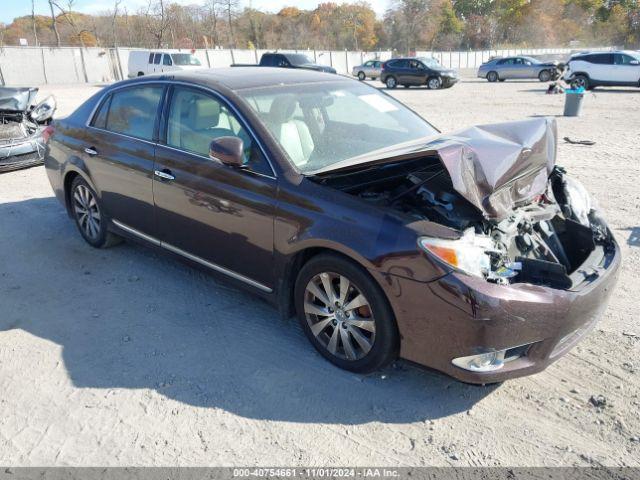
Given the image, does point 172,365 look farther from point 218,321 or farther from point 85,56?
point 85,56

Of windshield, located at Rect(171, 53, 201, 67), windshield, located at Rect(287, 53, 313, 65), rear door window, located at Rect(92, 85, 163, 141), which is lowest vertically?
rear door window, located at Rect(92, 85, 163, 141)

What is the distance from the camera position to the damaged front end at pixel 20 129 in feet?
27.8

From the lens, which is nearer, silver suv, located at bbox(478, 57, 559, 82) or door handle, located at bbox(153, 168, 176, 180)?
door handle, located at bbox(153, 168, 176, 180)

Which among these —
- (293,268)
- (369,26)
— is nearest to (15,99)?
(293,268)

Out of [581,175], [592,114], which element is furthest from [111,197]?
[592,114]

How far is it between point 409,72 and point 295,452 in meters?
27.4

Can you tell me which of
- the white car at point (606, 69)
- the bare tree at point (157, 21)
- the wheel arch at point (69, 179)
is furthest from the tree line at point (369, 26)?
the wheel arch at point (69, 179)

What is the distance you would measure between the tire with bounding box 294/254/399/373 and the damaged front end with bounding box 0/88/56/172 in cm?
683

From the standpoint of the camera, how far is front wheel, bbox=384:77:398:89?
28578 millimetres

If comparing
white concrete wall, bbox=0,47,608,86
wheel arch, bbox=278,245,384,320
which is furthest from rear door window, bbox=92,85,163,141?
white concrete wall, bbox=0,47,608,86

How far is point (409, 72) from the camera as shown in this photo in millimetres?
27719

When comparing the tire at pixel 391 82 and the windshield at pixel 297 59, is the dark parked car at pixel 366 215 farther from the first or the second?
the tire at pixel 391 82

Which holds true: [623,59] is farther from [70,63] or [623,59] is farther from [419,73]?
[70,63]

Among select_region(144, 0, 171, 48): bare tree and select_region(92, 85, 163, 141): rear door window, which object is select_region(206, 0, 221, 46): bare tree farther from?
select_region(92, 85, 163, 141): rear door window
